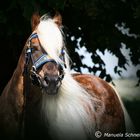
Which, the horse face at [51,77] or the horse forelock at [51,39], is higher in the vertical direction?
the horse forelock at [51,39]

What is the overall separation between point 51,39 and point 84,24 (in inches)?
156

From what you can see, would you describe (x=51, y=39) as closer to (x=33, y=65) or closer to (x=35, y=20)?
(x=33, y=65)

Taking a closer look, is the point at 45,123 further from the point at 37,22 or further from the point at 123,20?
the point at 123,20

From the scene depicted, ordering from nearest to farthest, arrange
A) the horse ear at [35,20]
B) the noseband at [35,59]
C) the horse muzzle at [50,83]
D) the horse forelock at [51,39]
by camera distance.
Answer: the horse muzzle at [50,83], the noseband at [35,59], the horse forelock at [51,39], the horse ear at [35,20]

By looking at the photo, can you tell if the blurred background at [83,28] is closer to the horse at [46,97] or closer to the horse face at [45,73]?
the horse at [46,97]

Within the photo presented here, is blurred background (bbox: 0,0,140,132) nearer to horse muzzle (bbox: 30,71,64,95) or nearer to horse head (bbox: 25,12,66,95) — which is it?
horse head (bbox: 25,12,66,95)

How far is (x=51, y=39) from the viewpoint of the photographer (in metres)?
5.01

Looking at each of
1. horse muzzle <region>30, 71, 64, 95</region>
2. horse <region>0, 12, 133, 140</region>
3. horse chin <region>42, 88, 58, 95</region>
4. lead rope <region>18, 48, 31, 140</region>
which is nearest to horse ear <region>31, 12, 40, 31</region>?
horse <region>0, 12, 133, 140</region>

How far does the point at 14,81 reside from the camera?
17.4 ft

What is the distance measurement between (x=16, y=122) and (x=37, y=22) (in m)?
0.98

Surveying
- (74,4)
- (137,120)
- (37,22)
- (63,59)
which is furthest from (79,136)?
(137,120)

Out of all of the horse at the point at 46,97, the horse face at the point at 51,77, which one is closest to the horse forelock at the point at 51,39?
the horse at the point at 46,97

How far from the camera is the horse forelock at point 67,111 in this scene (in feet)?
15.9

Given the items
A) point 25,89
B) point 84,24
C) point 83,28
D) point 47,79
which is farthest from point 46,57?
point 83,28
